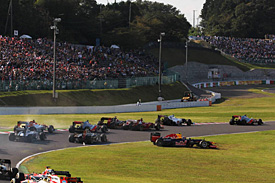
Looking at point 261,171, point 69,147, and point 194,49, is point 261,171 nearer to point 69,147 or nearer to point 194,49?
point 69,147

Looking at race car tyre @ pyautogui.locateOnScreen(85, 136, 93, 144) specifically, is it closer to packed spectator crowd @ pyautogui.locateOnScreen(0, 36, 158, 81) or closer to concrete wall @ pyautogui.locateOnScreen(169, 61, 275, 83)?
packed spectator crowd @ pyautogui.locateOnScreen(0, 36, 158, 81)

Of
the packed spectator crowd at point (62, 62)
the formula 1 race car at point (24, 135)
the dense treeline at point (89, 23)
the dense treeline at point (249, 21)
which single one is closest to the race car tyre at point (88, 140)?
the formula 1 race car at point (24, 135)

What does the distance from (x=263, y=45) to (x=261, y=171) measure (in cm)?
11816

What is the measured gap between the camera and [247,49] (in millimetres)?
133250

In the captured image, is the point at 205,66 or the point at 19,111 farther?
the point at 205,66

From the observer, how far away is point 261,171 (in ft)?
78.8

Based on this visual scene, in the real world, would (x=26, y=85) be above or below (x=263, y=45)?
below

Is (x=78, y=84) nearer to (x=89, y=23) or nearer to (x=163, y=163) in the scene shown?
(x=163, y=163)

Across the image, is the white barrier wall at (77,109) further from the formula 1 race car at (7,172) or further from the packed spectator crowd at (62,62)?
the formula 1 race car at (7,172)

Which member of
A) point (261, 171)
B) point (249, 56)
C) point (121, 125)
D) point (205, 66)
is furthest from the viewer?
point (249, 56)

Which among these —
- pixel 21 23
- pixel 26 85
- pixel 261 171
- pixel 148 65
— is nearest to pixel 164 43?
pixel 148 65

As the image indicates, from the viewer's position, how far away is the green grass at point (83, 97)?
178 feet

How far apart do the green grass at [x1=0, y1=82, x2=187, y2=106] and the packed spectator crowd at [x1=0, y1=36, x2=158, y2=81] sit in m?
1.97

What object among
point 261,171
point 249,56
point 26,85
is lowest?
point 261,171
